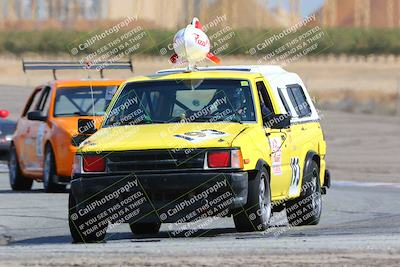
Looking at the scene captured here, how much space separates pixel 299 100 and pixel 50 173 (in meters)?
5.42

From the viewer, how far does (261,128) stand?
43.1 feet

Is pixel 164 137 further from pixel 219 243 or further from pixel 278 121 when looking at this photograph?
pixel 219 243

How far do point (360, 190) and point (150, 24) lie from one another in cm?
6684

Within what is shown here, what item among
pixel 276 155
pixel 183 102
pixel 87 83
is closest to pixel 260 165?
pixel 276 155

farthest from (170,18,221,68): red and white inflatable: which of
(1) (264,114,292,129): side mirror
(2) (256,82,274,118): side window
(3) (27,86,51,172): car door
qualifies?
(3) (27,86,51,172): car door

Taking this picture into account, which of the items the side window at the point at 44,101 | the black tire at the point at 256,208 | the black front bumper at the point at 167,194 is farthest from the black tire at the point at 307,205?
the side window at the point at 44,101

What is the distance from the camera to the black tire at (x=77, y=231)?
12.4 m

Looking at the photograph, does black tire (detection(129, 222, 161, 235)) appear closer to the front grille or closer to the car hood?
the car hood

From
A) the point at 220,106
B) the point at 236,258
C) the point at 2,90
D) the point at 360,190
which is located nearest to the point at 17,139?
the point at 360,190

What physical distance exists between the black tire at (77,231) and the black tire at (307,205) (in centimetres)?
265

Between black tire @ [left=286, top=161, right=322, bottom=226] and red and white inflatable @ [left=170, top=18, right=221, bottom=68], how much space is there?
1615 millimetres

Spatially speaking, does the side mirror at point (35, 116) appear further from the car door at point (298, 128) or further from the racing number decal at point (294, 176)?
the racing number decal at point (294, 176)

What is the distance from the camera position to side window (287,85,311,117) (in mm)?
Answer: 14733

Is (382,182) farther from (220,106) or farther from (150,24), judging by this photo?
(150,24)
